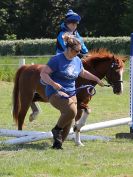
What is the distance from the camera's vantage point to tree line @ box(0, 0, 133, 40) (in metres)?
58.8

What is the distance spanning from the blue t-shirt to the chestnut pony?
98 cm

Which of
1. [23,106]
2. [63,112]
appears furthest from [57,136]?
[23,106]

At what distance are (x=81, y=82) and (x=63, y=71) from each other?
135cm

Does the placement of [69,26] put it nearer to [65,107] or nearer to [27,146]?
[65,107]

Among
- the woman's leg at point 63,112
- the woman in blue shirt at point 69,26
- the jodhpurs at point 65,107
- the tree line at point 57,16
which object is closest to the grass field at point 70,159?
the woman's leg at point 63,112

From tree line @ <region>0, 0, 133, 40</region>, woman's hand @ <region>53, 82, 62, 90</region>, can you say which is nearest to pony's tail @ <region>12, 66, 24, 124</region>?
woman's hand @ <region>53, 82, 62, 90</region>

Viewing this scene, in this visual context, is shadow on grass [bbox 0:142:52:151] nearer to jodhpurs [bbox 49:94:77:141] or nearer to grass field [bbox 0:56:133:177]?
grass field [bbox 0:56:133:177]

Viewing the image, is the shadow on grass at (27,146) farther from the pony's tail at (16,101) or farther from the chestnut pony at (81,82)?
the pony's tail at (16,101)

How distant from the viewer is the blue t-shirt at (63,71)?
8.68 meters

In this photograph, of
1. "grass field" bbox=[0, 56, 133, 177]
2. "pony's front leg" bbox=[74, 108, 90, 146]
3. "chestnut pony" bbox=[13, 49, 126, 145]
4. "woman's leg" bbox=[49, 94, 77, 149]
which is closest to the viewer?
"grass field" bbox=[0, 56, 133, 177]

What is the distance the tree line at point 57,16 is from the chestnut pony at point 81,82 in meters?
47.7

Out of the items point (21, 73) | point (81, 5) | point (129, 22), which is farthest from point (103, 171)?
point (81, 5)

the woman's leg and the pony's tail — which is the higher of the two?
the woman's leg

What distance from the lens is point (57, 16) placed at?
60.1 m
